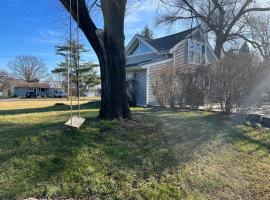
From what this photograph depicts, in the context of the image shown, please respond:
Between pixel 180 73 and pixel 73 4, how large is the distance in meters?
7.13

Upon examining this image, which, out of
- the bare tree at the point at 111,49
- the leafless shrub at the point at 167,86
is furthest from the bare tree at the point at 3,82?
the bare tree at the point at 111,49

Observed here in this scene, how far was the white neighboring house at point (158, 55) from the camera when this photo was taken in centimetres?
1681

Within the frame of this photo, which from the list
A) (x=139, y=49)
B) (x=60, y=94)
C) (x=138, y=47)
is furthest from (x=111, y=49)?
(x=60, y=94)

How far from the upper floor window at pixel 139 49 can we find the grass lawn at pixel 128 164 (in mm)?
15084

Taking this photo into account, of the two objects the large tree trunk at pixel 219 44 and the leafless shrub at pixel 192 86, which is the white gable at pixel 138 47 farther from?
the leafless shrub at pixel 192 86

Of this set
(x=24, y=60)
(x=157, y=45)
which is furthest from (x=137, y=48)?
(x=24, y=60)

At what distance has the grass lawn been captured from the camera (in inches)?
158

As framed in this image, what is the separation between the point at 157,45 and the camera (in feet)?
68.8

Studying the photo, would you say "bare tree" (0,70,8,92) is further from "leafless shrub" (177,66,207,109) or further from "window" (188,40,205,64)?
"leafless shrub" (177,66,207,109)

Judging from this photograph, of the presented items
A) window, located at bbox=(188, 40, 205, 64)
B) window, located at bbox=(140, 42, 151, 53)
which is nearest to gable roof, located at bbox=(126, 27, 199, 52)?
window, located at bbox=(140, 42, 151, 53)

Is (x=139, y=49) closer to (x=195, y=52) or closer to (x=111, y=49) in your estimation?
(x=195, y=52)

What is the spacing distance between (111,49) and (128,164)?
343 centimetres

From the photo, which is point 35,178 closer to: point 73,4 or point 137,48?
point 73,4

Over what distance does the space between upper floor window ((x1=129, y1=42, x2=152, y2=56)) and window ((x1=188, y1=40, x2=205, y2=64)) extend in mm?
3199
